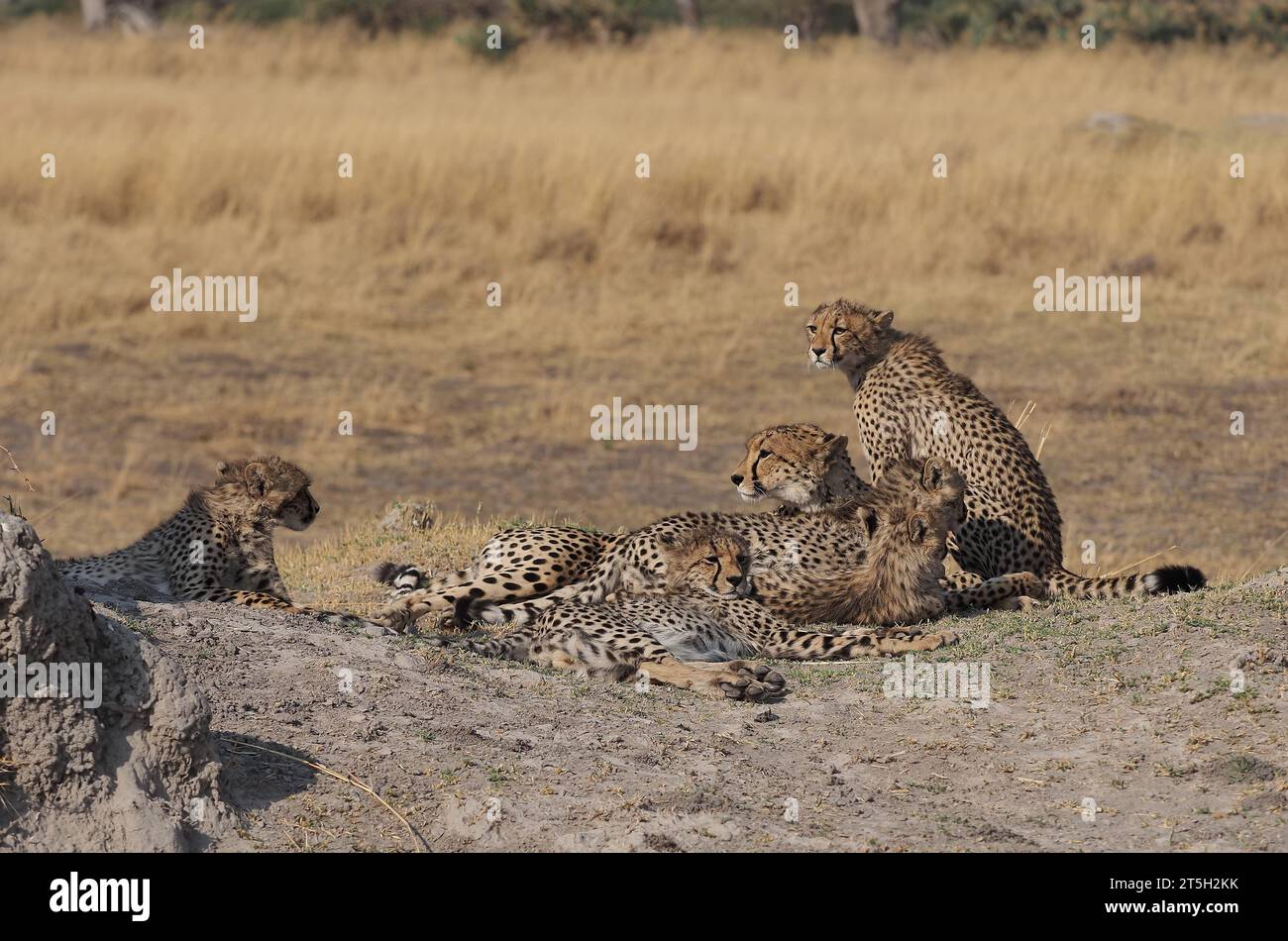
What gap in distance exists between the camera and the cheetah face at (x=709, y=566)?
6273 millimetres

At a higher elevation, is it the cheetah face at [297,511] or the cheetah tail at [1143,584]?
the cheetah face at [297,511]

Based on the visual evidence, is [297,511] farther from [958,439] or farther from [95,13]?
[95,13]

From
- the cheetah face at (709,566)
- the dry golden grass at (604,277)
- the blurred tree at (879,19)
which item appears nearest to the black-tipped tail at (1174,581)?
the cheetah face at (709,566)

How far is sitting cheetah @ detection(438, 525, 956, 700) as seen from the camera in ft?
18.3

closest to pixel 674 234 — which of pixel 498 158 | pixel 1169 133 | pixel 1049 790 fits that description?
pixel 498 158

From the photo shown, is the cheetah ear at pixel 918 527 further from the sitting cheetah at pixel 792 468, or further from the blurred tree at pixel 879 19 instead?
the blurred tree at pixel 879 19

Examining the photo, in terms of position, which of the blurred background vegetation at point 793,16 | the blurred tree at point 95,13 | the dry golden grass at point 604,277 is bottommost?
the dry golden grass at point 604,277

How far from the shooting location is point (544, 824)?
4375 mm

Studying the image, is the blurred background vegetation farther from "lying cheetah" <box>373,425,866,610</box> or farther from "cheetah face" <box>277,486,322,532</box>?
"cheetah face" <box>277,486,322,532</box>

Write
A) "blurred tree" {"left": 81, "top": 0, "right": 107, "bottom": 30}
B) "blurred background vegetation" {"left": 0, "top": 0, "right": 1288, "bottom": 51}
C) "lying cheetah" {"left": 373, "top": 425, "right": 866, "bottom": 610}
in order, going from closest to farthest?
1. "lying cheetah" {"left": 373, "top": 425, "right": 866, "bottom": 610}
2. "blurred background vegetation" {"left": 0, "top": 0, "right": 1288, "bottom": 51}
3. "blurred tree" {"left": 81, "top": 0, "right": 107, "bottom": 30}

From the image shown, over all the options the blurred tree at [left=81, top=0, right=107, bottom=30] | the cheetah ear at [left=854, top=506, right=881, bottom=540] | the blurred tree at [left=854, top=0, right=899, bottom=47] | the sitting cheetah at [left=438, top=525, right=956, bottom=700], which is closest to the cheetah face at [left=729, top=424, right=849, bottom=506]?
the cheetah ear at [left=854, top=506, right=881, bottom=540]

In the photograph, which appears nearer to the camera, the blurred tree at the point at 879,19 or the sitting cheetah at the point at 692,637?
the sitting cheetah at the point at 692,637

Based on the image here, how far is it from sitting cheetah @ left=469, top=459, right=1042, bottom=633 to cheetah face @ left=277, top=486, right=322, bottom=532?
662mm

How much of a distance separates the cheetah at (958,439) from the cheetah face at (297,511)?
1.88 meters
